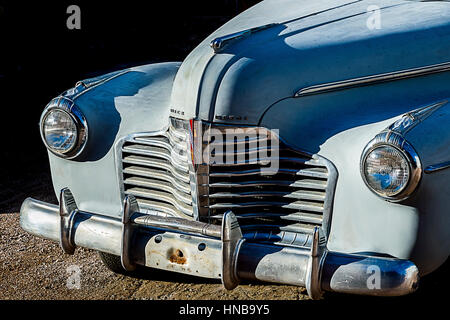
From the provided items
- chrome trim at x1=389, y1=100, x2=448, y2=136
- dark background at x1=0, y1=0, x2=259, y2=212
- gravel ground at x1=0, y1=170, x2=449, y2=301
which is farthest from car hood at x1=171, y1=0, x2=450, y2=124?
dark background at x1=0, y1=0, x2=259, y2=212

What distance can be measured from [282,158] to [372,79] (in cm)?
60

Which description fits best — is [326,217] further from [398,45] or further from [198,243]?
[398,45]

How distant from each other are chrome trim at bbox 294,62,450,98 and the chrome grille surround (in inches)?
12.1

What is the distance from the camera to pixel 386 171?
8.25 feet

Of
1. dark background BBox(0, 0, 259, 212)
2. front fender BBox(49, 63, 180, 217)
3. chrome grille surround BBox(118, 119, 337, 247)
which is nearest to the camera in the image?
chrome grille surround BBox(118, 119, 337, 247)

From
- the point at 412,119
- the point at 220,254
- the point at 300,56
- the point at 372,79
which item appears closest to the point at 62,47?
the point at 300,56

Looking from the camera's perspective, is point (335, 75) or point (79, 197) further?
point (79, 197)

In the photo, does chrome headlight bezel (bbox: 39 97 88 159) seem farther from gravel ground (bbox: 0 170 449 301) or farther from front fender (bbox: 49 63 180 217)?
gravel ground (bbox: 0 170 449 301)

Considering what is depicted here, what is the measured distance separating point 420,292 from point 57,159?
195 centimetres

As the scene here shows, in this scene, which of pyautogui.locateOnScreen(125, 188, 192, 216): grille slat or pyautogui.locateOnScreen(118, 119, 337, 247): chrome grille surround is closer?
pyautogui.locateOnScreen(118, 119, 337, 247): chrome grille surround

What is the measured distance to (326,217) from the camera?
106 inches

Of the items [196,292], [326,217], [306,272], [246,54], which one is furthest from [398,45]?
[196,292]

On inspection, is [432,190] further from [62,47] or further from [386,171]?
[62,47]

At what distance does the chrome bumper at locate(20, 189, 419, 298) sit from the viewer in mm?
2488
